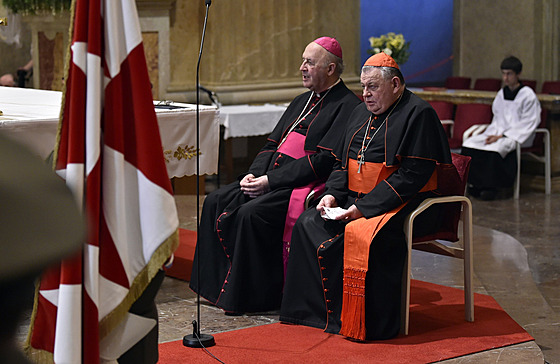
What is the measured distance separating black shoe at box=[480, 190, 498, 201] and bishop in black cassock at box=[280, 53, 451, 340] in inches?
174

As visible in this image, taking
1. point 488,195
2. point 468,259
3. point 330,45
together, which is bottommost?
point 488,195

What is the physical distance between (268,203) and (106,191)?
2.18m

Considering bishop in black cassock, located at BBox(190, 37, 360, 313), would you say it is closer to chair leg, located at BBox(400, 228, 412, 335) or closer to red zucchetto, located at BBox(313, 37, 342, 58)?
red zucchetto, located at BBox(313, 37, 342, 58)

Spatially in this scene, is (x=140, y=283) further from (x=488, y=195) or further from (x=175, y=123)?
(x=488, y=195)

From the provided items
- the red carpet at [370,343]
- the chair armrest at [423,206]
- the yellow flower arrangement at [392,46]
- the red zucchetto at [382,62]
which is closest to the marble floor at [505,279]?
the red carpet at [370,343]

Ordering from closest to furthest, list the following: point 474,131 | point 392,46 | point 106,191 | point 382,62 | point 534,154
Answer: point 106,191 → point 382,62 → point 534,154 → point 474,131 → point 392,46

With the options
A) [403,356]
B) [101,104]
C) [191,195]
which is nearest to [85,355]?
[101,104]

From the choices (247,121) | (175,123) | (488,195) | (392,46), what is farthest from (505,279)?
(392,46)

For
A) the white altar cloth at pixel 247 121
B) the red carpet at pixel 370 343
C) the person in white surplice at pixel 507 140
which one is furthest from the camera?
the white altar cloth at pixel 247 121

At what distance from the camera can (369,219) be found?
414 cm

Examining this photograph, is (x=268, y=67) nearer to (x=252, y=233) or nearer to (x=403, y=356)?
(x=252, y=233)

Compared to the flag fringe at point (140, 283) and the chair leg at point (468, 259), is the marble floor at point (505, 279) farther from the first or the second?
the flag fringe at point (140, 283)

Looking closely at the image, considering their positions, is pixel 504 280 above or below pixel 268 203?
below

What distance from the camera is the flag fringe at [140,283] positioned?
257cm
